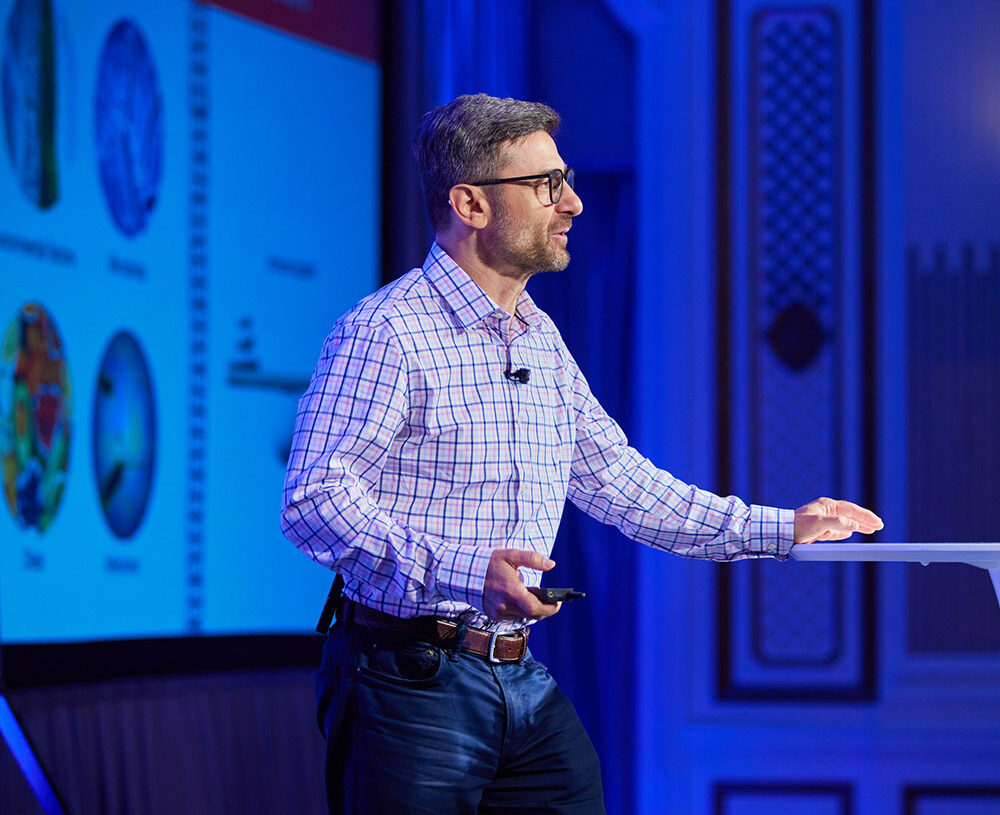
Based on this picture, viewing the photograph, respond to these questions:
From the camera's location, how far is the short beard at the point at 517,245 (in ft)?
6.11

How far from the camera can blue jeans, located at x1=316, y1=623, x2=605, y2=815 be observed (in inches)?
65.3

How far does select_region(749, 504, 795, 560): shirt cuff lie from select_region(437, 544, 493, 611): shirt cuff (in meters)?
0.56

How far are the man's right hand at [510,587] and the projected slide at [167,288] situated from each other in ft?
4.30

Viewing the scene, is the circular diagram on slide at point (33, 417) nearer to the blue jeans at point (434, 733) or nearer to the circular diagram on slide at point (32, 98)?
the circular diagram on slide at point (32, 98)

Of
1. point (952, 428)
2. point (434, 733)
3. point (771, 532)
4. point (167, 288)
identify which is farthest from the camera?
point (952, 428)

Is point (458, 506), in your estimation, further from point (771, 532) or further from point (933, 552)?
point (933, 552)

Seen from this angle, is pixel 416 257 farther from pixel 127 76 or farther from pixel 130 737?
pixel 130 737

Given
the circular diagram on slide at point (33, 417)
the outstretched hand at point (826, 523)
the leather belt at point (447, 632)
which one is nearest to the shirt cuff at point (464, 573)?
the leather belt at point (447, 632)

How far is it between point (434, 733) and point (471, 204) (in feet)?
2.43

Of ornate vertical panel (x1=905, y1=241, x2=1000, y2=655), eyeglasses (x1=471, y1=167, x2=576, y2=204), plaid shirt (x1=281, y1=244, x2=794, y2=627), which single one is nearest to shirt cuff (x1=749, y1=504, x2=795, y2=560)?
plaid shirt (x1=281, y1=244, x2=794, y2=627)

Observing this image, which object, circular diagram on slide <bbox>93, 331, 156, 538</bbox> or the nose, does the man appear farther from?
circular diagram on slide <bbox>93, 331, 156, 538</bbox>

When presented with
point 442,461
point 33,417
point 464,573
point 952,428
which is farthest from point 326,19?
point 464,573

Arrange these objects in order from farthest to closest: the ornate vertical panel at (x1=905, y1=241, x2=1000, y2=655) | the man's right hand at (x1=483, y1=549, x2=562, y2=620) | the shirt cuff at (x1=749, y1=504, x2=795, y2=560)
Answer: the ornate vertical panel at (x1=905, y1=241, x2=1000, y2=655)
the shirt cuff at (x1=749, y1=504, x2=795, y2=560)
the man's right hand at (x1=483, y1=549, x2=562, y2=620)

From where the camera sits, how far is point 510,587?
1.46m
